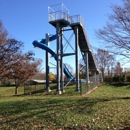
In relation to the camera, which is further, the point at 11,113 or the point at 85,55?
the point at 85,55

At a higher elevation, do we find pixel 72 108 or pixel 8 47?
pixel 8 47

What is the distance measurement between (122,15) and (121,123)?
7.73 meters

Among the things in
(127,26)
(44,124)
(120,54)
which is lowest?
(44,124)

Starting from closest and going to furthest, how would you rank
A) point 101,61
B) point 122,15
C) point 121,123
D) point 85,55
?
1. point 121,123
2. point 122,15
3. point 85,55
4. point 101,61

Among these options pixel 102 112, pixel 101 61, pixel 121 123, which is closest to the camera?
pixel 121 123

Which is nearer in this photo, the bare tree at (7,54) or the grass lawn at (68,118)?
the grass lawn at (68,118)

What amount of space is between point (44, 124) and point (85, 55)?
71.5ft

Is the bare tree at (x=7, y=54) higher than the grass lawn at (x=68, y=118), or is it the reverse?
the bare tree at (x=7, y=54)

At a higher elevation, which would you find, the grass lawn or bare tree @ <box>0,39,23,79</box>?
bare tree @ <box>0,39,23,79</box>

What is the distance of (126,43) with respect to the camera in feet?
42.5

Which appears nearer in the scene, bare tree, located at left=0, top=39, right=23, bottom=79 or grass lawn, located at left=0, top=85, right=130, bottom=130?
grass lawn, located at left=0, top=85, right=130, bottom=130

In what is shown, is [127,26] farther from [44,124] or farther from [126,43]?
[44,124]

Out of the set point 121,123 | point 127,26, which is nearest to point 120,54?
point 127,26

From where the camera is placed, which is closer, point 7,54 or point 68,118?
point 68,118
